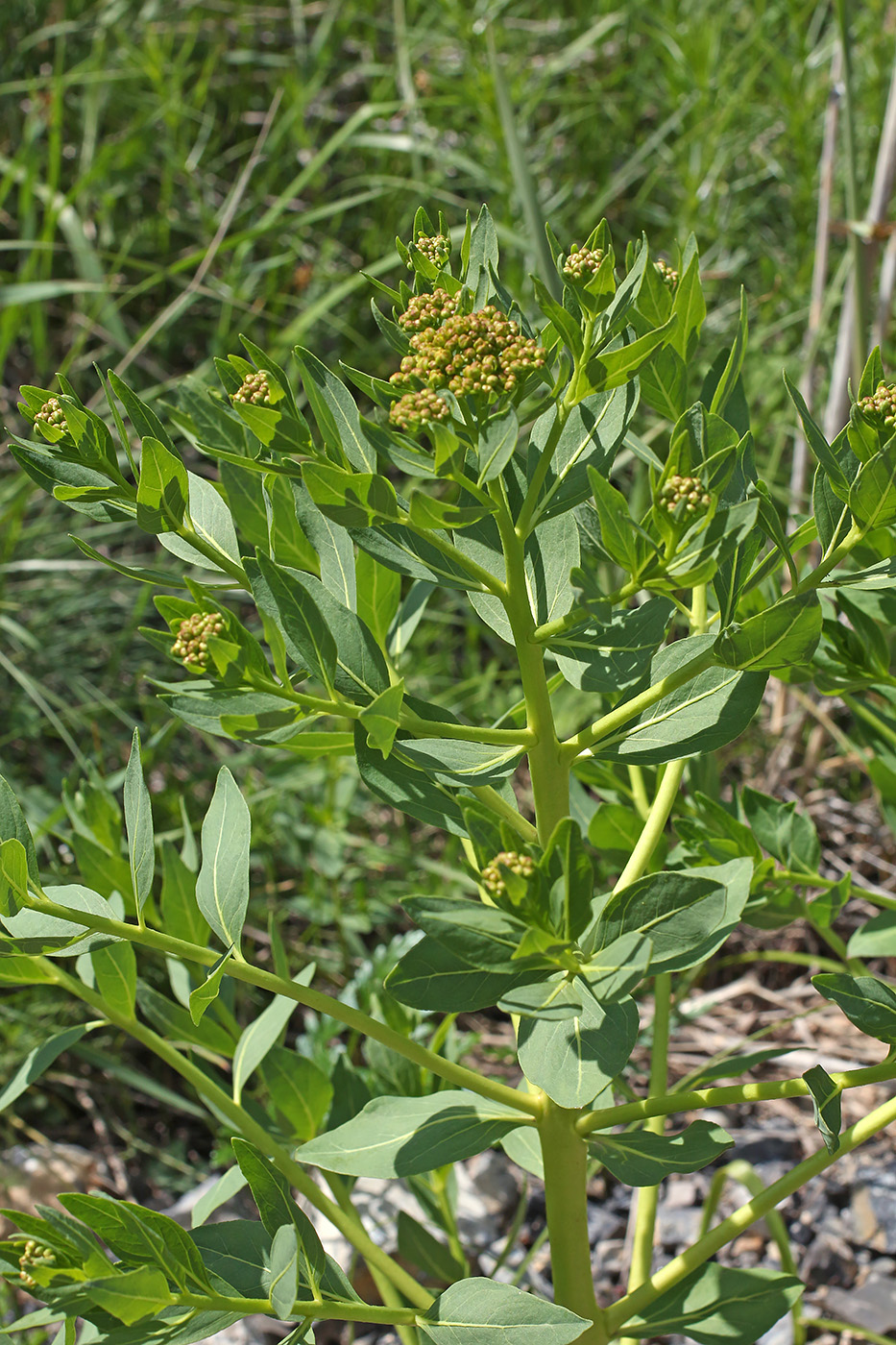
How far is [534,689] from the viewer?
72cm

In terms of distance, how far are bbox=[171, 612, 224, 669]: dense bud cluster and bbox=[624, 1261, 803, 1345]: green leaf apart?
593 mm

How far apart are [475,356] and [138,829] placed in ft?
1.22

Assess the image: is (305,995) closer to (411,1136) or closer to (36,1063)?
(411,1136)

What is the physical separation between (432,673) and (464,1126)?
51.9 inches

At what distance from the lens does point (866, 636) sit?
930 mm

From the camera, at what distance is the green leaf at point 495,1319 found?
678 millimetres

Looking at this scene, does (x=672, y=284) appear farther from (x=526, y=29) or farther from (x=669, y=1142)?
(x=526, y=29)

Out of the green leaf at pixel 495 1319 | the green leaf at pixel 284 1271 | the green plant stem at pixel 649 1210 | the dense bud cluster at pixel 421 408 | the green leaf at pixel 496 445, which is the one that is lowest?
the green plant stem at pixel 649 1210

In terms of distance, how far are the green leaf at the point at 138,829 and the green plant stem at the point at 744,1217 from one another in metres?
0.47

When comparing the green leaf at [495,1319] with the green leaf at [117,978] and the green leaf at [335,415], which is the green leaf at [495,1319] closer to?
the green leaf at [117,978]

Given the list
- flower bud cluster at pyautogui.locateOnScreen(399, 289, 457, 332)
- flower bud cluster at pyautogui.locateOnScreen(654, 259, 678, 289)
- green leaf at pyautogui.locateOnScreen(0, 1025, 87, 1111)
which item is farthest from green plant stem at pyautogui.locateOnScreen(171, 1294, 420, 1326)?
flower bud cluster at pyautogui.locateOnScreen(654, 259, 678, 289)

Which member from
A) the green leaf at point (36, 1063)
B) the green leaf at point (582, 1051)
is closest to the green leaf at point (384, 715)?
the green leaf at point (582, 1051)

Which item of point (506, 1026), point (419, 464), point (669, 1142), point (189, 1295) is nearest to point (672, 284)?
point (419, 464)

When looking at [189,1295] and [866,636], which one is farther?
[866,636]
